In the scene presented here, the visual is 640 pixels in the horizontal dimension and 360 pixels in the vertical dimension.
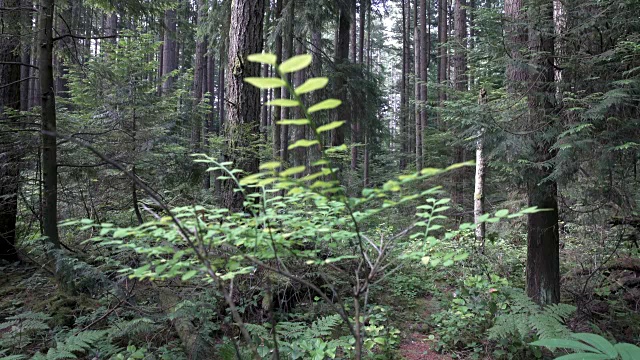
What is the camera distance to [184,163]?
16.6 ft

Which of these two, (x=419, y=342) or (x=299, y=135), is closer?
(x=419, y=342)

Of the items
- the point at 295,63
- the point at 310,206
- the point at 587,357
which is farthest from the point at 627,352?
the point at 295,63

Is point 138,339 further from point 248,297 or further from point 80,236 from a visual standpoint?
point 80,236

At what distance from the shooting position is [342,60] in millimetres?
10477

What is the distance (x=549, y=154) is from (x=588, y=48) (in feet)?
4.14

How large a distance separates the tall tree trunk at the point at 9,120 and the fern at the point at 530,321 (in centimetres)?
576

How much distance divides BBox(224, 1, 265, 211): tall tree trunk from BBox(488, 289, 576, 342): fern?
3.34m

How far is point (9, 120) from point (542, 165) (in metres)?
6.52

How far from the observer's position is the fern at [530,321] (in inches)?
132

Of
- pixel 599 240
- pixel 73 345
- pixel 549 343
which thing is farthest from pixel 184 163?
pixel 599 240

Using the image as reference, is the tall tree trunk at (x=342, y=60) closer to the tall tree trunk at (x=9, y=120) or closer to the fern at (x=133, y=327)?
the tall tree trunk at (x=9, y=120)

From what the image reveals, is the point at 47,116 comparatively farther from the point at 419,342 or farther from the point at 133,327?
the point at 419,342

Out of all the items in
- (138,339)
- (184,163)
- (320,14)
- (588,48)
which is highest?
(320,14)

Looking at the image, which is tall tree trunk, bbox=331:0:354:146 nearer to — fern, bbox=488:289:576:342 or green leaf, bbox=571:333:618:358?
fern, bbox=488:289:576:342
